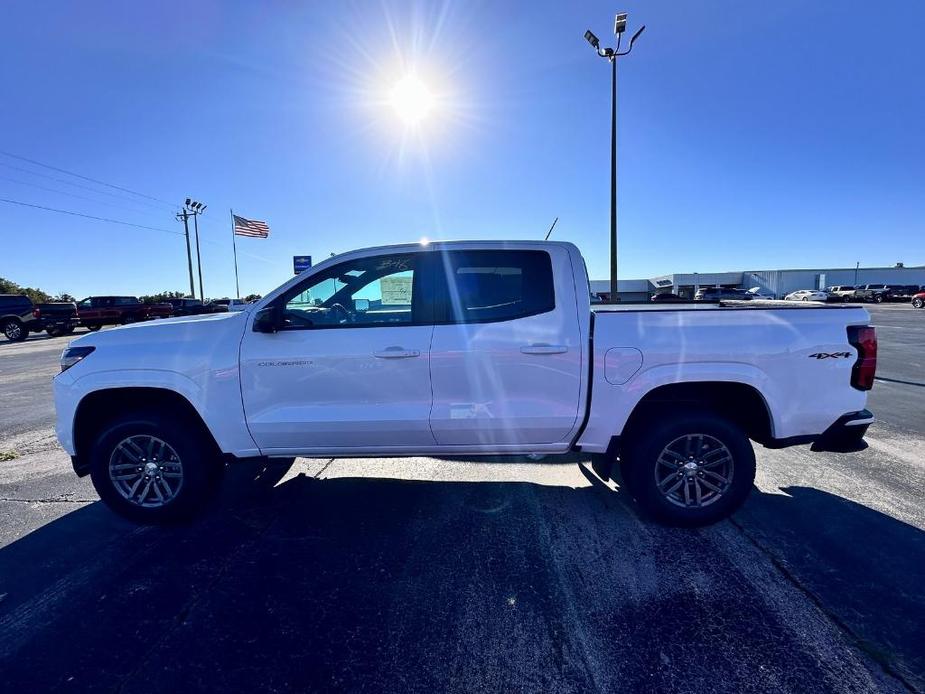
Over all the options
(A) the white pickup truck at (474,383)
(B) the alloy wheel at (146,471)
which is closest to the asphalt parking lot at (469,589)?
(B) the alloy wheel at (146,471)

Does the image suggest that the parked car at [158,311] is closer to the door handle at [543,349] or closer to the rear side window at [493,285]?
the rear side window at [493,285]

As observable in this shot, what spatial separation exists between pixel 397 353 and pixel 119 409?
223cm

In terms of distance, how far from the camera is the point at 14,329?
19609 millimetres

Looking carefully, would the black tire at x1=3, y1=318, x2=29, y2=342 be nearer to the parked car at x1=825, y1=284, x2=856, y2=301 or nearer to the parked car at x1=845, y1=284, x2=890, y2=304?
the parked car at x1=825, y1=284, x2=856, y2=301

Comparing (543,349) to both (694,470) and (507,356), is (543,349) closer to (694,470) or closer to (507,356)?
(507,356)

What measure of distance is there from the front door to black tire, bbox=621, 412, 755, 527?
1514 millimetres

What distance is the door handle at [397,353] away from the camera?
9.67ft

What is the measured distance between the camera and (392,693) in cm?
182

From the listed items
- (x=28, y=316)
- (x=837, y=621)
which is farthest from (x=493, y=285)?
(x=28, y=316)

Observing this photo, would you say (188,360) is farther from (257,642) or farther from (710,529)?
(710,529)

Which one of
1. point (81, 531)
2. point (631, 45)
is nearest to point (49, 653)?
point (81, 531)

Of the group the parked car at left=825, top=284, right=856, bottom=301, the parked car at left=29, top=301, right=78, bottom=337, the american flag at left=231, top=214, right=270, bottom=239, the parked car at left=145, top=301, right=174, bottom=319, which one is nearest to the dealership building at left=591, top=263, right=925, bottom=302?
the parked car at left=825, top=284, right=856, bottom=301

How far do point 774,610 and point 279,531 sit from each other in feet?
10.2

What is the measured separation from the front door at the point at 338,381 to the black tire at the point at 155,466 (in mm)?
467
